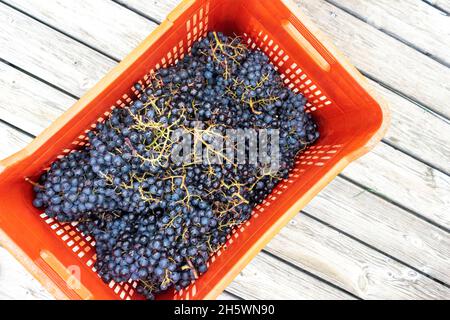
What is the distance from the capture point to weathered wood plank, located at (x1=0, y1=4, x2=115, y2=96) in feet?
3.71

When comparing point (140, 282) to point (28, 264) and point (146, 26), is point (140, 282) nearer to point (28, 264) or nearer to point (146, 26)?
point (28, 264)

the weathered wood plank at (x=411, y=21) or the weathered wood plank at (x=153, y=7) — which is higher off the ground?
the weathered wood plank at (x=411, y=21)

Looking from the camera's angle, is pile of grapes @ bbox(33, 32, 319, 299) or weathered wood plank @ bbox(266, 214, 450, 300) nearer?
pile of grapes @ bbox(33, 32, 319, 299)

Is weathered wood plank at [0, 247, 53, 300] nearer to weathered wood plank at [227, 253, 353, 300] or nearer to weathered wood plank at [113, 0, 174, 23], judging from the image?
weathered wood plank at [227, 253, 353, 300]

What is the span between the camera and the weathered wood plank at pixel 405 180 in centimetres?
120

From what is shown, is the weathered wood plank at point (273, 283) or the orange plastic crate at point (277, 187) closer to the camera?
the orange plastic crate at point (277, 187)

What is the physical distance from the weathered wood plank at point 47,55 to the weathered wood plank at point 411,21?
0.76m

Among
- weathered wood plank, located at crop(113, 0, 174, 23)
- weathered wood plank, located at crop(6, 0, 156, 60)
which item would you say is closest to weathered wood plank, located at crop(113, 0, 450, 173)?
weathered wood plank, located at crop(113, 0, 174, 23)

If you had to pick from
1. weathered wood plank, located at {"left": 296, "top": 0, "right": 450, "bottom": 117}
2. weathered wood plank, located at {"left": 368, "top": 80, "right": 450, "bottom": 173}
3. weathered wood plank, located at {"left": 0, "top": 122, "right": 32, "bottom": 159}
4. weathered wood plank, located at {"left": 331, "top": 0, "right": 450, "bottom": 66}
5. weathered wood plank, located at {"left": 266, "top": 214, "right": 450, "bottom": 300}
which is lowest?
weathered wood plank, located at {"left": 0, "top": 122, "right": 32, "bottom": 159}

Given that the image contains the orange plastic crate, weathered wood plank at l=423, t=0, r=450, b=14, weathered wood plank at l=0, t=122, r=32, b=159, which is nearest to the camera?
the orange plastic crate

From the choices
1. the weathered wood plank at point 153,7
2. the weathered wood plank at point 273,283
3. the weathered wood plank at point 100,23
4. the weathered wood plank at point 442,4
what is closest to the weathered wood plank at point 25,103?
the weathered wood plank at point 100,23

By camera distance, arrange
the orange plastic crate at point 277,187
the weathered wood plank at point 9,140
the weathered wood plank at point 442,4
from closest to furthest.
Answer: the orange plastic crate at point 277,187
the weathered wood plank at point 9,140
the weathered wood plank at point 442,4

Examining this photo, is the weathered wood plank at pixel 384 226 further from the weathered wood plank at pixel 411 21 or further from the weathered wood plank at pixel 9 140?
the weathered wood plank at pixel 9 140
